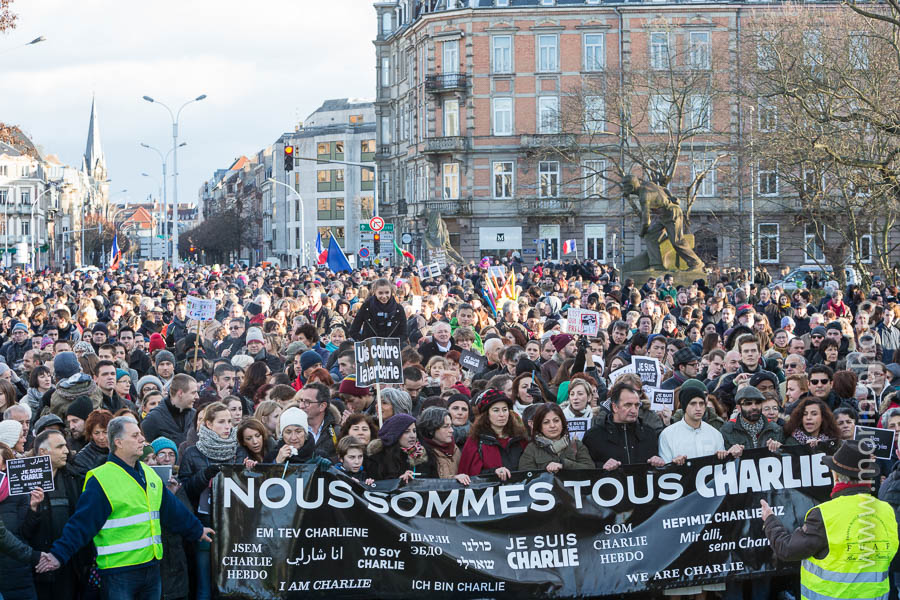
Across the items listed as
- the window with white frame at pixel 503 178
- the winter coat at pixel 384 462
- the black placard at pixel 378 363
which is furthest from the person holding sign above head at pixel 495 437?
the window with white frame at pixel 503 178

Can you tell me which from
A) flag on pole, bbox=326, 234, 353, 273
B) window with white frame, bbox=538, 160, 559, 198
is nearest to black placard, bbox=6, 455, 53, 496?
flag on pole, bbox=326, 234, 353, 273

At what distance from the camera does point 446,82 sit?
63.8 meters

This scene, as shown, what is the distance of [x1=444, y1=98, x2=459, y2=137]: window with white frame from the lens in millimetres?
64375

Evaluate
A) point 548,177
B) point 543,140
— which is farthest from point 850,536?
point 548,177

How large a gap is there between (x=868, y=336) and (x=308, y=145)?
94712 mm

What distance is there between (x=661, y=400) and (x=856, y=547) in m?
3.78

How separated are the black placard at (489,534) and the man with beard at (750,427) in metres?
0.44

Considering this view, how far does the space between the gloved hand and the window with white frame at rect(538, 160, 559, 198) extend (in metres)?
54.8

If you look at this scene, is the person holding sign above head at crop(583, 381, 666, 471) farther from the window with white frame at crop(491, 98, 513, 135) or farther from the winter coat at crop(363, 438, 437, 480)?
the window with white frame at crop(491, 98, 513, 135)

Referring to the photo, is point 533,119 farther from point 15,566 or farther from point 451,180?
point 15,566

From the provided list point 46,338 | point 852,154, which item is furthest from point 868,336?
point 852,154

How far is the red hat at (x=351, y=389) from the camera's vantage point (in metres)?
11.4

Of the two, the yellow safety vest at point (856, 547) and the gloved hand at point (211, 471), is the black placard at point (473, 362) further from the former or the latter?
the yellow safety vest at point (856, 547)

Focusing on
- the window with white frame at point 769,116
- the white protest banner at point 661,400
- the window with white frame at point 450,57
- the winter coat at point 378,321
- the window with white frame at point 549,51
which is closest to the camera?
the white protest banner at point 661,400
